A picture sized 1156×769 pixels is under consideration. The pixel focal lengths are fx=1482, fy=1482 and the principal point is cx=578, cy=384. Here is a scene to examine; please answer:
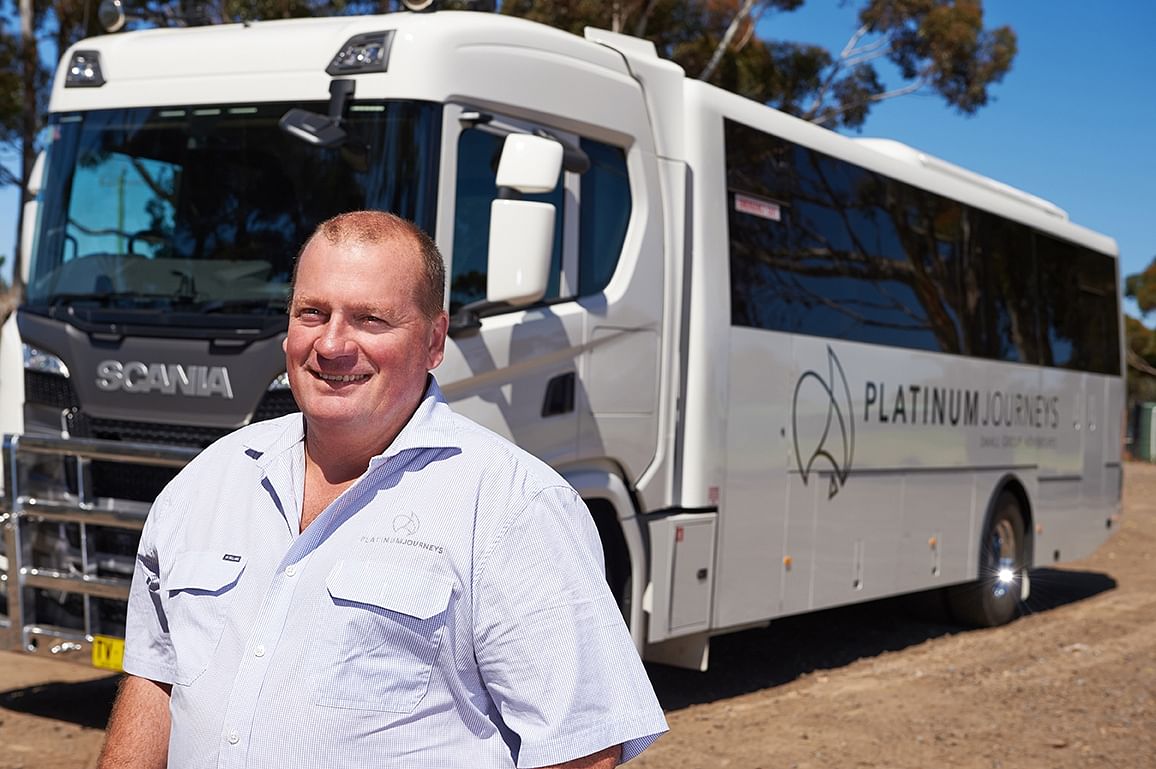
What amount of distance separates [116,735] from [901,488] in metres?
7.50

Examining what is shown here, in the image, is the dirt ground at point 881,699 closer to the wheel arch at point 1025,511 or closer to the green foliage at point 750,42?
the wheel arch at point 1025,511

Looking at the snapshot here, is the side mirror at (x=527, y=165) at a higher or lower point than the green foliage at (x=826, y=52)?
lower

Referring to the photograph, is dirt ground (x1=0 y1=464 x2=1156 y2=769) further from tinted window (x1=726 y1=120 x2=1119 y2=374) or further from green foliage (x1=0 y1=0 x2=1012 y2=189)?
green foliage (x1=0 y1=0 x2=1012 y2=189)

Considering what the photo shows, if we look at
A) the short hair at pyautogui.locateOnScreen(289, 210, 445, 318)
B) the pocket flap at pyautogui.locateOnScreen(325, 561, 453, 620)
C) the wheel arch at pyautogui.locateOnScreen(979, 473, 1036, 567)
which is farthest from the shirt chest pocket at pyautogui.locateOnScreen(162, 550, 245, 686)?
the wheel arch at pyautogui.locateOnScreen(979, 473, 1036, 567)

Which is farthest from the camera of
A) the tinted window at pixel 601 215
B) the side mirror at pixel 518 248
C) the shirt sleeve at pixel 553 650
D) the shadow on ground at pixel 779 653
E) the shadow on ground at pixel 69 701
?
the shadow on ground at pixel 779 653

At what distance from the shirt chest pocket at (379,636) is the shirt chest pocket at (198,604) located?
9.3 inches

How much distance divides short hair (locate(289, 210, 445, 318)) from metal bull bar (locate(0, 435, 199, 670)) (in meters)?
3.80

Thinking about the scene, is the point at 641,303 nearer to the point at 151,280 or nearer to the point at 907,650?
the point at 151,280

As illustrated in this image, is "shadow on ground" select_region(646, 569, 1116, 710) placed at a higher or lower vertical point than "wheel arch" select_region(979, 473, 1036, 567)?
lower

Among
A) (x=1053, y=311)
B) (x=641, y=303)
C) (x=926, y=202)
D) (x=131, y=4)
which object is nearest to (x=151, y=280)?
(x=641, y=303)

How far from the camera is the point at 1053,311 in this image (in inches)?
479

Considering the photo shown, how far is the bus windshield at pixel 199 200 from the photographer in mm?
6035

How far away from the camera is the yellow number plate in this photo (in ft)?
20.0

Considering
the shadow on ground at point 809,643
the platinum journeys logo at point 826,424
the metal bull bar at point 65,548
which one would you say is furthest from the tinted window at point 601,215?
the shadow on ground at point 809,643
